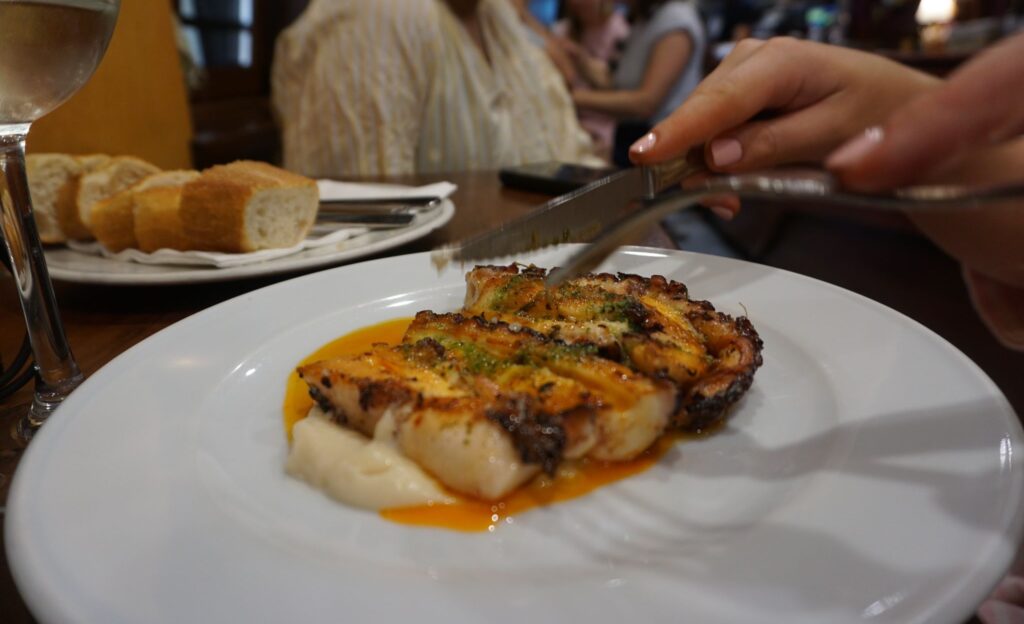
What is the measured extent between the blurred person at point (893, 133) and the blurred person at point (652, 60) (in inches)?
198

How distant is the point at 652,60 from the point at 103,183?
580 centimetres

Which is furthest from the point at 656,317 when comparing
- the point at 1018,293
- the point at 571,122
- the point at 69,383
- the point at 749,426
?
the point at 571,122

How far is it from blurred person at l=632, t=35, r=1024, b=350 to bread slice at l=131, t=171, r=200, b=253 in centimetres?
159

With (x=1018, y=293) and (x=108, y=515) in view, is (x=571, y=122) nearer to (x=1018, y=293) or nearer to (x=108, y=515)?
(x=1018, y=293)

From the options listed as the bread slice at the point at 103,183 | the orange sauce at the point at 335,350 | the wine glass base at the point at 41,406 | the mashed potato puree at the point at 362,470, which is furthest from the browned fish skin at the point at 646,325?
the bread slice at the point at 103,183

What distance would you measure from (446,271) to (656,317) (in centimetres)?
74

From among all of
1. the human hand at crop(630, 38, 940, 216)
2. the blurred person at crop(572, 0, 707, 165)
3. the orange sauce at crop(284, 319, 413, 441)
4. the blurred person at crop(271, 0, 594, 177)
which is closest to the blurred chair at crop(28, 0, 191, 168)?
the blurred person at crop(271, 0, 594, 177)

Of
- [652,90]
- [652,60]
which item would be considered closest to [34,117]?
[652,90]

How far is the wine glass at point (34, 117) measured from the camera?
1.20 metres

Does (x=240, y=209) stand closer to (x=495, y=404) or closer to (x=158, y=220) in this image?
(x=158, y=220)

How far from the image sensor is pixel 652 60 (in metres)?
6.76

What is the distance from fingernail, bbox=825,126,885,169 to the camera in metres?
0.74

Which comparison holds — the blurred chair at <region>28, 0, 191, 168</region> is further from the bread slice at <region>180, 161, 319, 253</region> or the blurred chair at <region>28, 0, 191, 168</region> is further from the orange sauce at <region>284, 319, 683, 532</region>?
the orange sauce at <region>284, 319, 683, 532</region>

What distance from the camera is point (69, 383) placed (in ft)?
4.26
